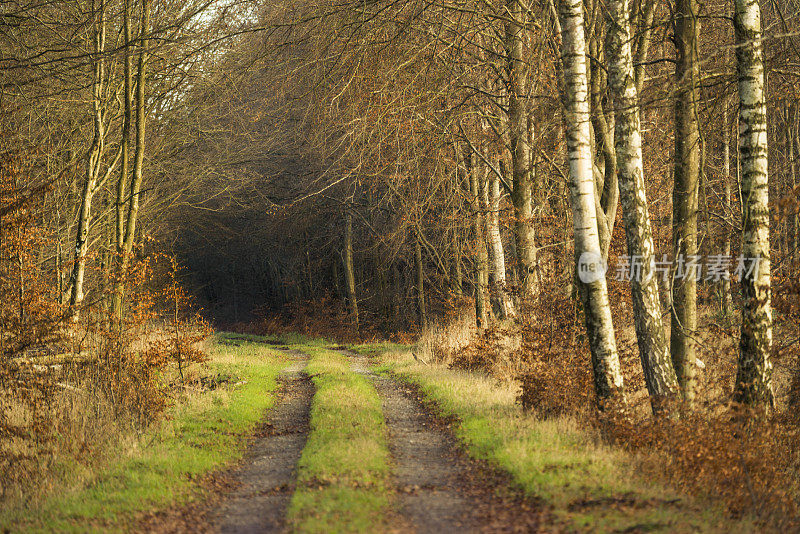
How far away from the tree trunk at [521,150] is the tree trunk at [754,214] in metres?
4.71

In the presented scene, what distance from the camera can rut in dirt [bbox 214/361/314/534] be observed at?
620cm

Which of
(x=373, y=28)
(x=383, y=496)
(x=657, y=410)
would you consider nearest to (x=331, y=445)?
(x=383, y=496)

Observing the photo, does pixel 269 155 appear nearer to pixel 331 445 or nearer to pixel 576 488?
pixel 331 445

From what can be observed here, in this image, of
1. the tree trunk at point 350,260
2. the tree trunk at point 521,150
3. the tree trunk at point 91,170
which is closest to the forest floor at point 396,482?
the tree trunk at point 521,150

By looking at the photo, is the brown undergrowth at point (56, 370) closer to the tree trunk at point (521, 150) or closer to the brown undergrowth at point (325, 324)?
the tree trunk at point (521, 150)

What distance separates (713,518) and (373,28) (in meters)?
8.42

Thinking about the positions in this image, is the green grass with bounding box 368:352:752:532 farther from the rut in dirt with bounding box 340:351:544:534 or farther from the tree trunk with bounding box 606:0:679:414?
the tree trunk with bounding box 606:0:679:414

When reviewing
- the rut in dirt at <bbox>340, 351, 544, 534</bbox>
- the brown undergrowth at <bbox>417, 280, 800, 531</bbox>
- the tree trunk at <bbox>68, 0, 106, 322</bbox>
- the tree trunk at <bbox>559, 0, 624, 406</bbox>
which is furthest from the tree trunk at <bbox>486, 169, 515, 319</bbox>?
the tree trunk at <bbox>68, 0, 106, 322</bbox>

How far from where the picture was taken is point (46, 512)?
6.58 m

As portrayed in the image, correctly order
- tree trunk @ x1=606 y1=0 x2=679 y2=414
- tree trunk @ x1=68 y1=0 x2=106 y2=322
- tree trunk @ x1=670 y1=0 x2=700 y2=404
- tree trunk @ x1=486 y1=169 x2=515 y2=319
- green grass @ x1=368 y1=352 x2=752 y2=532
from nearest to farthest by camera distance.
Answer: green grass @ x1=368 y1=352 x2=752 y2=532 < tree trunk @ x1=606 y1=0 x2=679 y2=414 < tree trunk @ x1=670 y1=0 x2=700 y2=404 < tree trunk @ x1=68 y1=0 x2=106 y2=322 < tree trunk @ x1=486 y1=169 x2=515 y2=319

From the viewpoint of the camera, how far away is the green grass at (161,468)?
20.8ft

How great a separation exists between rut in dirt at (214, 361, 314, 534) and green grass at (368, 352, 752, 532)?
229cm

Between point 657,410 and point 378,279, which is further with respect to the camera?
point 378,279

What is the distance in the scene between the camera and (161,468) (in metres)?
7.69
